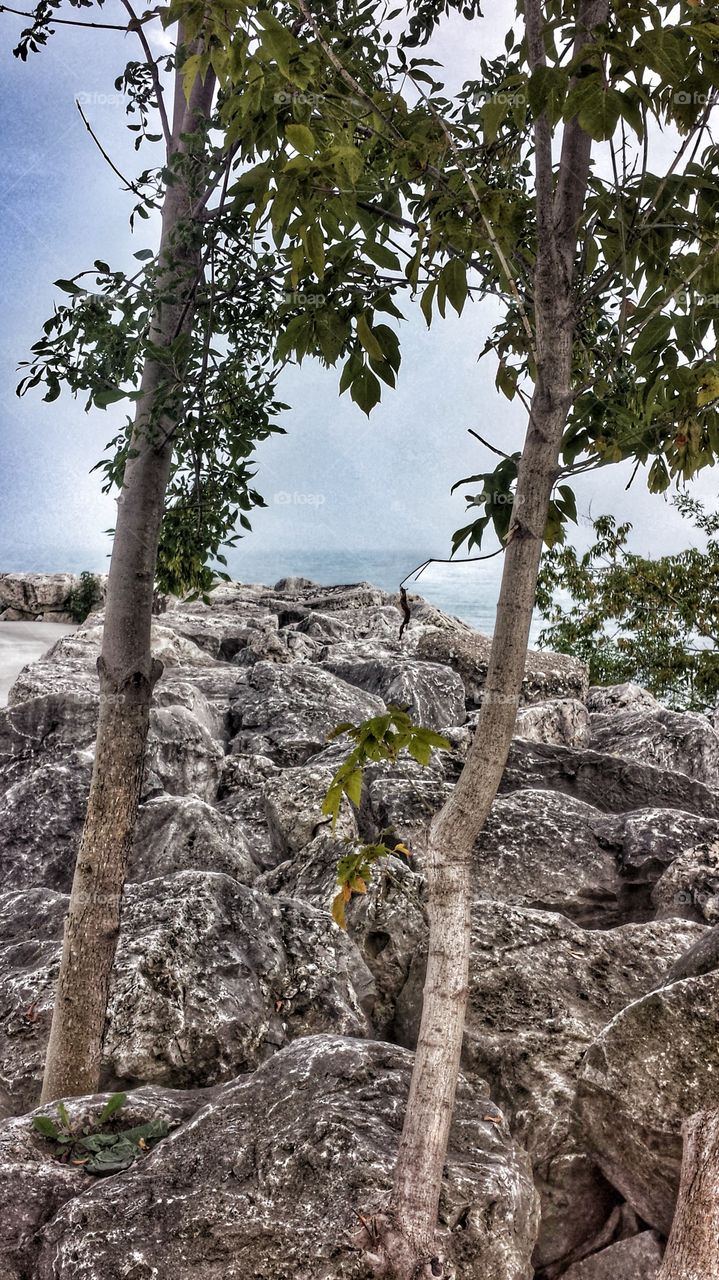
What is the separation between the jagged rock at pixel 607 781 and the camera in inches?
359

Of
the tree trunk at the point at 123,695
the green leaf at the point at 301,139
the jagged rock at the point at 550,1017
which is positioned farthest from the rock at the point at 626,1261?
the green leaf at the point at 301,139

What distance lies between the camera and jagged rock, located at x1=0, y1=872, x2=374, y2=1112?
5070 mm

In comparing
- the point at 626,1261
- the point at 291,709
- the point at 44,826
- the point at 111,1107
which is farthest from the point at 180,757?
the point at 626,1261

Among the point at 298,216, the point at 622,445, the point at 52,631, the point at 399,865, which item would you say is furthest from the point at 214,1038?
the point at 52,631

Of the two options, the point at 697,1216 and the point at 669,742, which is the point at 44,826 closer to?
the point at 697,1216

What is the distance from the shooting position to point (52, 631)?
89.2 feet

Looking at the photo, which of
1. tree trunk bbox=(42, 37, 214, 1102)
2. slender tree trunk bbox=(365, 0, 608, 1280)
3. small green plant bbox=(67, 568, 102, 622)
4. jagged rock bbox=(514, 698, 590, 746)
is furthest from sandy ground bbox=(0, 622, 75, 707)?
slender tree trunk bbox=(365, 0, 608, 1280)

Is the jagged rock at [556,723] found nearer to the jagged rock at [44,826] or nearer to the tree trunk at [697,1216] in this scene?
the jagged rock at [44,826]

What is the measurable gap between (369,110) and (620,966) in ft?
16.5

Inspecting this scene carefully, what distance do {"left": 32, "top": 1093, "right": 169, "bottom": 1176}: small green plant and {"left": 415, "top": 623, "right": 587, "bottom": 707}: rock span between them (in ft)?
32.4

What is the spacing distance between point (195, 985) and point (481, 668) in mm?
9515

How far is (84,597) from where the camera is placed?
29781 millimetres

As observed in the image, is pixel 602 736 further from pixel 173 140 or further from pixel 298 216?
pixel 298 216

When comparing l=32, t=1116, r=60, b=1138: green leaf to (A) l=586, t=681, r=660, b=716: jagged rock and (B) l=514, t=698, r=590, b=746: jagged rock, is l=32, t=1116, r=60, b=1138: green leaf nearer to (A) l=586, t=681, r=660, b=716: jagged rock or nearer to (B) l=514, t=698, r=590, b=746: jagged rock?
(B) l=514, t=698, r=590, b=746: jagged rock
